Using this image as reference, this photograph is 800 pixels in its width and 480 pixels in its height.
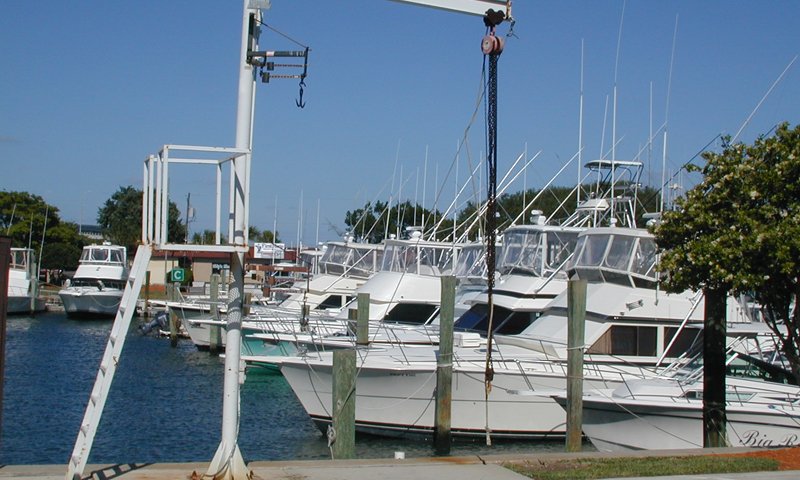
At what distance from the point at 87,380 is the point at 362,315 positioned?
34.8ft

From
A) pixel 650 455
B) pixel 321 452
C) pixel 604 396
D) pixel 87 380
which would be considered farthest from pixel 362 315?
pixel 650 455

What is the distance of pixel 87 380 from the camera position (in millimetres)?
28703

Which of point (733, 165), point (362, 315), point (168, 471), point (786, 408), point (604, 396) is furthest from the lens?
point (362, 315)

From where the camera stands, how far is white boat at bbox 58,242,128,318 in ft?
179

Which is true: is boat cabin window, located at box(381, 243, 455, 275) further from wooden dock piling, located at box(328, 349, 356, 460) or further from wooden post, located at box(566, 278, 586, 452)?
wooden dock piling, located at box(328, 349, 356, 460)

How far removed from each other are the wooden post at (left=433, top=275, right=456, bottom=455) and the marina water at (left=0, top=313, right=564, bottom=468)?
2.50ft

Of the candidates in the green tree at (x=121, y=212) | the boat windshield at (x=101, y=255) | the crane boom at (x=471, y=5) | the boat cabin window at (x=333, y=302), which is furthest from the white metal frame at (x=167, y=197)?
the green tree at (x=121, y=212)

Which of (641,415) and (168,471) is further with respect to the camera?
(641,415)

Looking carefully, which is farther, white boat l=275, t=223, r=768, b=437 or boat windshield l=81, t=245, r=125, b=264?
boat windshield l=81, t=245, r=125, b=264

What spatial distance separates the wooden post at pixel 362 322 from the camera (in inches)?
902

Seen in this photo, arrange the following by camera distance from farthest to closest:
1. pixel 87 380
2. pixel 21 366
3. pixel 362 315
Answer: pixel 21 366 < pixel 87 380 < pixel 362 315

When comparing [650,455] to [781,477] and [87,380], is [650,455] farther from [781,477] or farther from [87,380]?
[87,380]

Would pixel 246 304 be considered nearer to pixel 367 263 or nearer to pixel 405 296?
pixel 405 296

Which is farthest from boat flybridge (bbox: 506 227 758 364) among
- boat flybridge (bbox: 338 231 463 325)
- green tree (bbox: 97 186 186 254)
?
green tree (bbox: 97 186 186 254)
